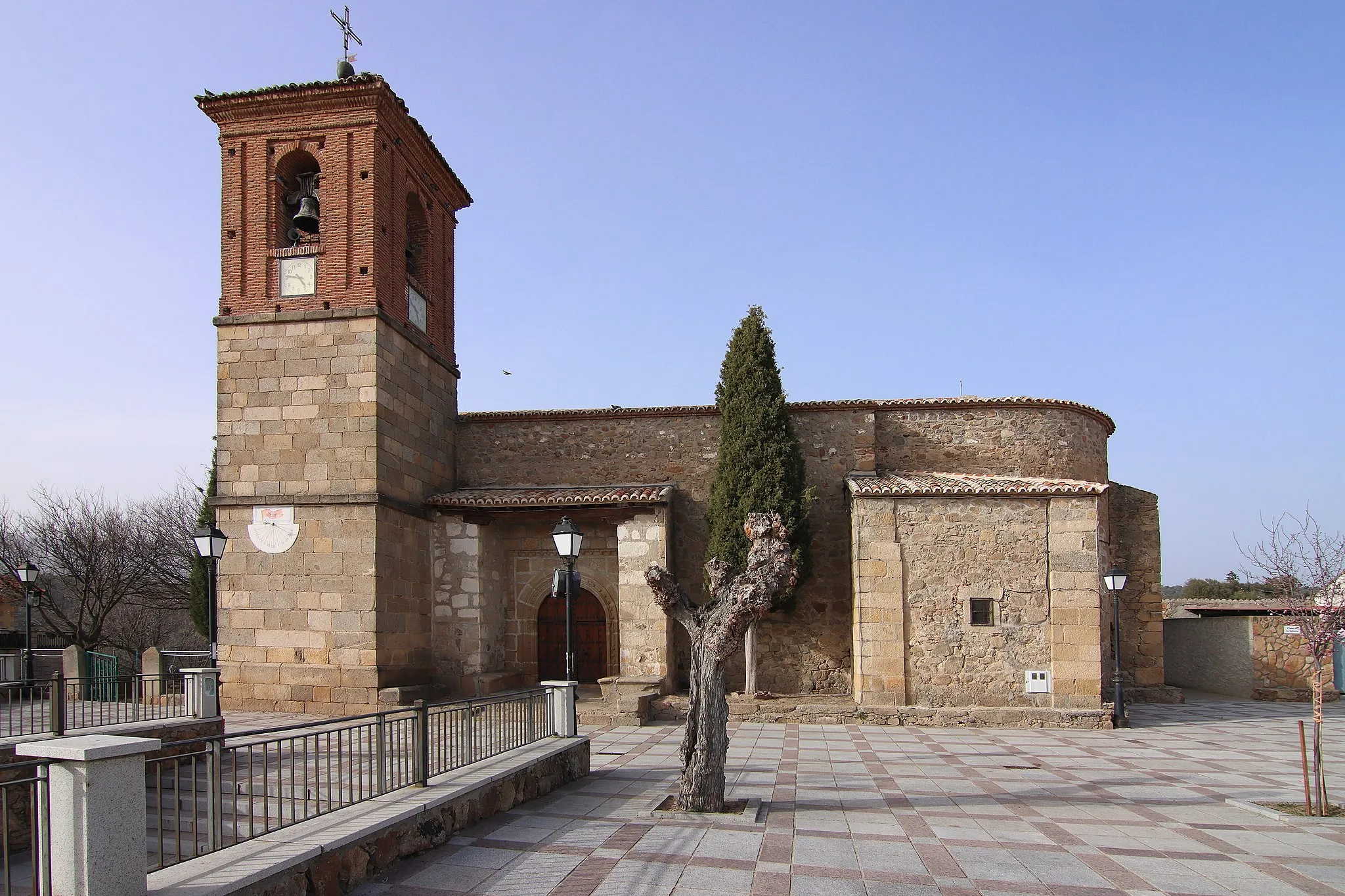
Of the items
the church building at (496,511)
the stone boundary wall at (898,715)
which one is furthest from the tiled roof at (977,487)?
the stone boundary wall at (898,715)

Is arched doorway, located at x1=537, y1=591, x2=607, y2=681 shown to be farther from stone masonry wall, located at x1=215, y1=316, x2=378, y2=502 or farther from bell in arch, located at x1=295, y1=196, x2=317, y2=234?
bell in arch, located at x1=295, y1=196, x2=317, y2=234

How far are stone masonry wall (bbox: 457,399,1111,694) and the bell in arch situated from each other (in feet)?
14.6

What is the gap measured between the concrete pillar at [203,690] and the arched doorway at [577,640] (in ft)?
21.9

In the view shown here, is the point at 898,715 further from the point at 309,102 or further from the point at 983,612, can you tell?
the point at 309,102

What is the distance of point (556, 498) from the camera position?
15.5 m

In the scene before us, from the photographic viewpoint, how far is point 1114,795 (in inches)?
342

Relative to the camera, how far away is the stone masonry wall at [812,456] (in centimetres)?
1587

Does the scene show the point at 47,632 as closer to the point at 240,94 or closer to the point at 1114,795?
the point at 240,94

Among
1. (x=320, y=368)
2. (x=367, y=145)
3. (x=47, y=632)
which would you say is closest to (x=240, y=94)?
(x=367, y=145)

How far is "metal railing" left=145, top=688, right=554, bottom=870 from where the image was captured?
5172 millimetres

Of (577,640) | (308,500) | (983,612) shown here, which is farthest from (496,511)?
(983,612)

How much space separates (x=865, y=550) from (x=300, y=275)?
1026cm

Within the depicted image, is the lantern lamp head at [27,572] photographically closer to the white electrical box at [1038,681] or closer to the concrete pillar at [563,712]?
the concrete pillar at [563,712]

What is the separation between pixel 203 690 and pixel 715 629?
21.3ft
